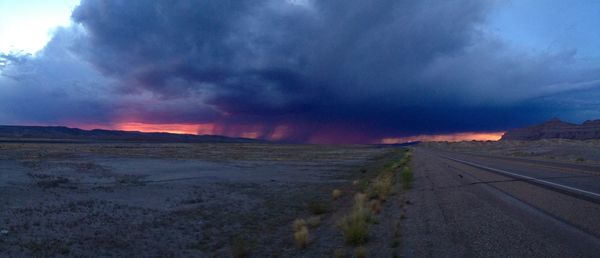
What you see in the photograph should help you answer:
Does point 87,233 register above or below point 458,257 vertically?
below

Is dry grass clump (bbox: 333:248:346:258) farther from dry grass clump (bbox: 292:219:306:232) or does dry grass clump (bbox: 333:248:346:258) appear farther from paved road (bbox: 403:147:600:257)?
dry grass clump (bbox: 292:219:306:232)

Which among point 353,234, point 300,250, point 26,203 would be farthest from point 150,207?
point 353,234

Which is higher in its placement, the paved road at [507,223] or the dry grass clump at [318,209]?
the paved road at [507,223]

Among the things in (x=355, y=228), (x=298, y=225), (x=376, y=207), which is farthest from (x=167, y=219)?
(x=355, y=228)

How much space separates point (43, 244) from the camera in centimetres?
1156

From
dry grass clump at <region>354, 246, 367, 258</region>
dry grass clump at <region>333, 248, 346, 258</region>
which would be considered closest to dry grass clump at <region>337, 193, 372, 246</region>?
dry grass clump at <region>333, 248, 346, 258</region>

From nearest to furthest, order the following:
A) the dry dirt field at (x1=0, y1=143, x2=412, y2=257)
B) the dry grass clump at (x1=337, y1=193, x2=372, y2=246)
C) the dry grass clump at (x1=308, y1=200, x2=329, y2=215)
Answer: the dry grass clump at (x1=337, y1=193, x2=372, y2=246) → the dry dirt field at (x1=0, y1=143, x2=412, y2=257) → the dry grass clump at (x1=308, y1=200, x2=329, y2=215)

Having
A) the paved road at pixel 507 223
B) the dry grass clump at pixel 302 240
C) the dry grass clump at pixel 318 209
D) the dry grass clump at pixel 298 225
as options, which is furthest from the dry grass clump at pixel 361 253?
the dry grass clump at pixel 318 209

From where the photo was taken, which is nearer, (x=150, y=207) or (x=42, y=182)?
(x=150, y=207)

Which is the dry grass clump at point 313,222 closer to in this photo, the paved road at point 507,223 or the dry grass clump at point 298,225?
the dry grass clump at point 298,225

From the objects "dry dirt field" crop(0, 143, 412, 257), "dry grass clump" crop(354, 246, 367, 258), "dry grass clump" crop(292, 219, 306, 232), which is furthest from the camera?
"dry grass clump" crop(292, 219, 306, 232)

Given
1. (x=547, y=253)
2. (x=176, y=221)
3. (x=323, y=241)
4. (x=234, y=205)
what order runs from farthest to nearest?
(x=234, y=205)
(x=176, y=221)
(x=323, y=241)
(x=547, y=253)

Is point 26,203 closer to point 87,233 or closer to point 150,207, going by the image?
point 150,207

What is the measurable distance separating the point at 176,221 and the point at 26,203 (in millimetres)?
6941
